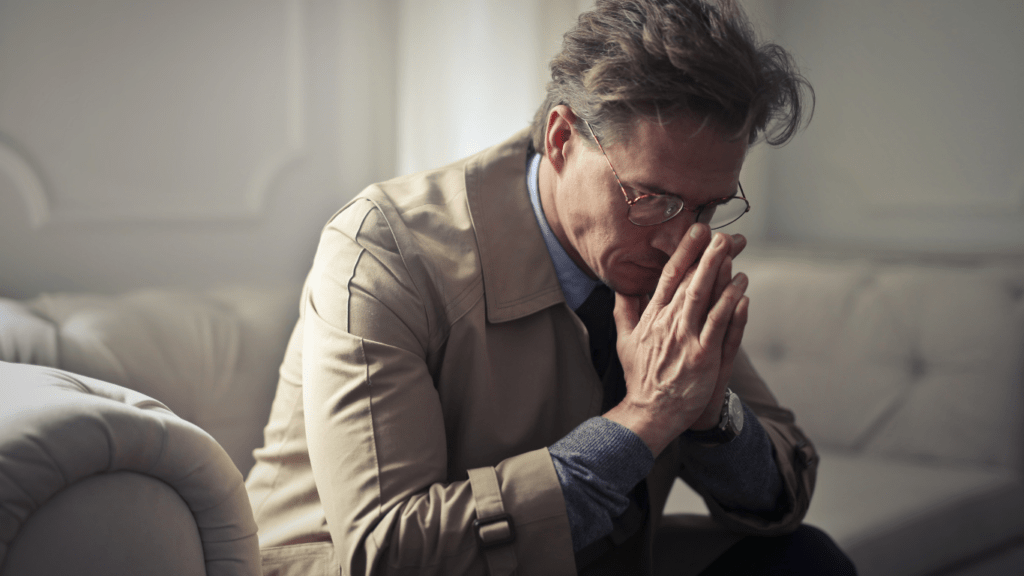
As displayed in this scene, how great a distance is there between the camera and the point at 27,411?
1.84 ft

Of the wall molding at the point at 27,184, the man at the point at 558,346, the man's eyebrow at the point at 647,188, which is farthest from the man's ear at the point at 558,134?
the wall molding at the point at 27,184

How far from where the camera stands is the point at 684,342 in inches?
33.6

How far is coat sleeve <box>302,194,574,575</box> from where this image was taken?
0.74 metres

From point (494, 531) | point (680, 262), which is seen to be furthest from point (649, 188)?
point (494, 531)

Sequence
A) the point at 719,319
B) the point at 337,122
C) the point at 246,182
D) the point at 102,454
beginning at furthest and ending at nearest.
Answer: the point at 337,122 < the point at 246,182 < the point at 719,319 < the point at 102,454

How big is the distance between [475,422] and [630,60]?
0.50 metres

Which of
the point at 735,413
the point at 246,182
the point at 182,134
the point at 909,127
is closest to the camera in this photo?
the point at 735,413

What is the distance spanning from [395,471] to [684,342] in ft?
1.28

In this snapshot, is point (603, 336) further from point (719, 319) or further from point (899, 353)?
point (899, 353)

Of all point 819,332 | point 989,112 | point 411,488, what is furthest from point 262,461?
point 989,112

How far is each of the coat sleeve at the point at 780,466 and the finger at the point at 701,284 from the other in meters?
0.30

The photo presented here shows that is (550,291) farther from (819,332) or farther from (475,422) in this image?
(819,332)

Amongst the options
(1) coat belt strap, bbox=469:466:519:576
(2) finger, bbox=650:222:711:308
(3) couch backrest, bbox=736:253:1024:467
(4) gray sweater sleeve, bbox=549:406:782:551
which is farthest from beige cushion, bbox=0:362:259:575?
(3) couch backrest, bbox=736:253:1024:467

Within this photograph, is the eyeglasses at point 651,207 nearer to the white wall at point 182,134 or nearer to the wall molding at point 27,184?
the white wall at point 182,134
